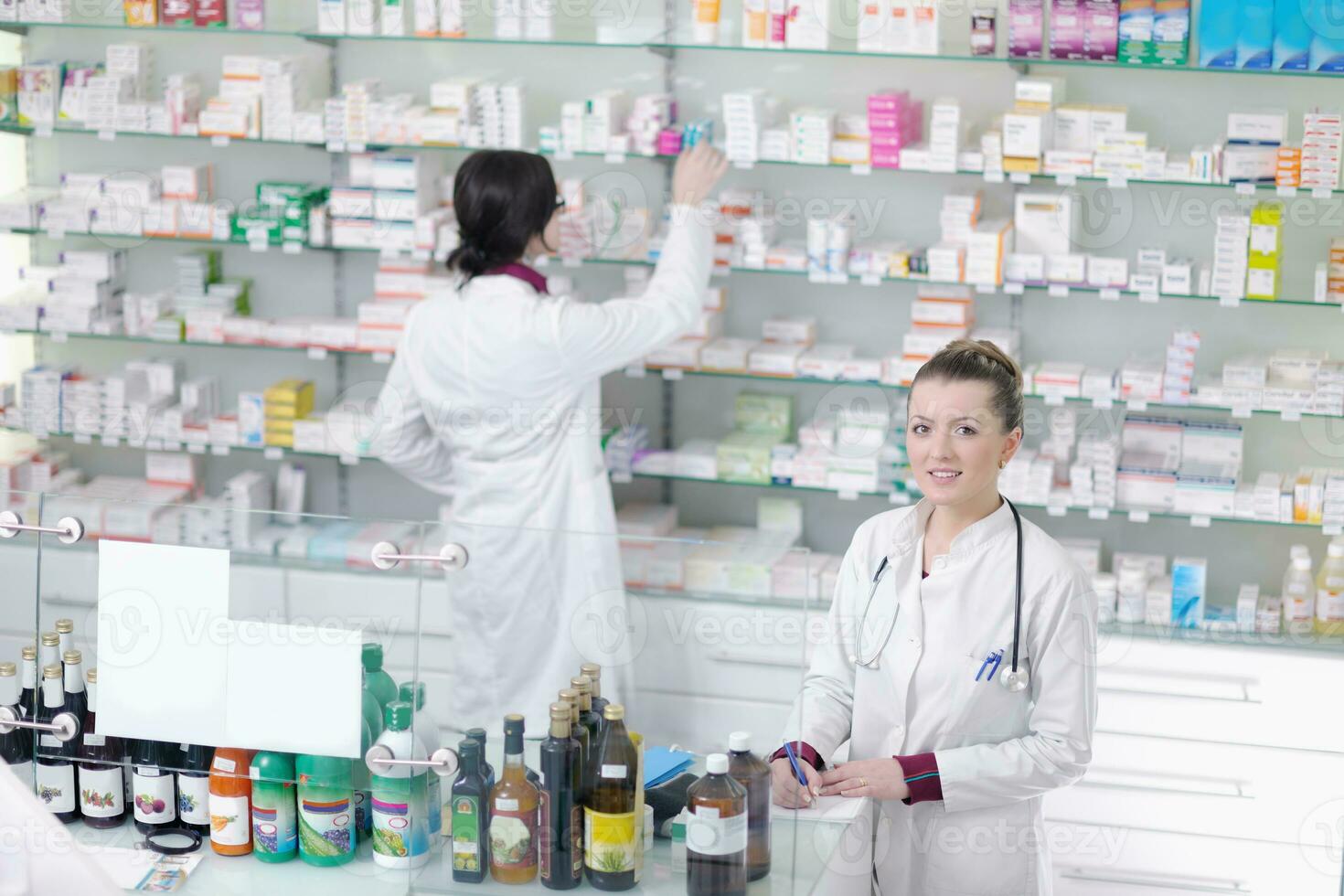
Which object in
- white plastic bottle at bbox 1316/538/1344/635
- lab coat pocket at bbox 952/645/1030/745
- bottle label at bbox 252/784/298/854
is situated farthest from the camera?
white plastic bottle at bbox 1316/538/1344/635

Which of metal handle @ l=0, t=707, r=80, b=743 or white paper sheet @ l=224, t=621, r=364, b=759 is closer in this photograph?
white paper sheet @ l=224, t=621, r=364, b=759

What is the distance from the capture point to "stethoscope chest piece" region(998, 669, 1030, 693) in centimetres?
256

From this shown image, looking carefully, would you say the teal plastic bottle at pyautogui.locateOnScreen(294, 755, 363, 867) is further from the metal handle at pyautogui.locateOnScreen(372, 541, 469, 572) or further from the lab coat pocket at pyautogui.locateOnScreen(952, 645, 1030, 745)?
the lab coat pocket at pyautogui.locateOnScreen(952, 645, 1030, 745)

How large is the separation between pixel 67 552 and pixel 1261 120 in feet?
11.4

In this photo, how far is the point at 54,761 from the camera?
264 cm

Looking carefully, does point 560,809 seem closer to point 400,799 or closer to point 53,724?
point 400,799

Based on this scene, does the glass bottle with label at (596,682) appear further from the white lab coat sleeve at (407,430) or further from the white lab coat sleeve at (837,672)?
the white lab coat sleeve at (407,430)

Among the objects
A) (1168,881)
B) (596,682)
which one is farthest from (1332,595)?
(596,682)

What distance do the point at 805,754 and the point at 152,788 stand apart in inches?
43.6

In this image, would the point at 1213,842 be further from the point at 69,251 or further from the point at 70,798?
the point at 69,251

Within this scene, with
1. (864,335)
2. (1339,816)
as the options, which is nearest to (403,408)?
(864,335)

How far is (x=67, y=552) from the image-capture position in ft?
8.85

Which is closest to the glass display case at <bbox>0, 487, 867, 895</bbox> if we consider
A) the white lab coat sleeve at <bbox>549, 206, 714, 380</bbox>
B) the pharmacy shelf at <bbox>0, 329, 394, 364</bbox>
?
the white lab coat sleeve at <bbox>549, 206, 714, 380</bbox>

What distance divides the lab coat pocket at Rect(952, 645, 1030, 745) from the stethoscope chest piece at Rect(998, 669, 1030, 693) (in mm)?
16
